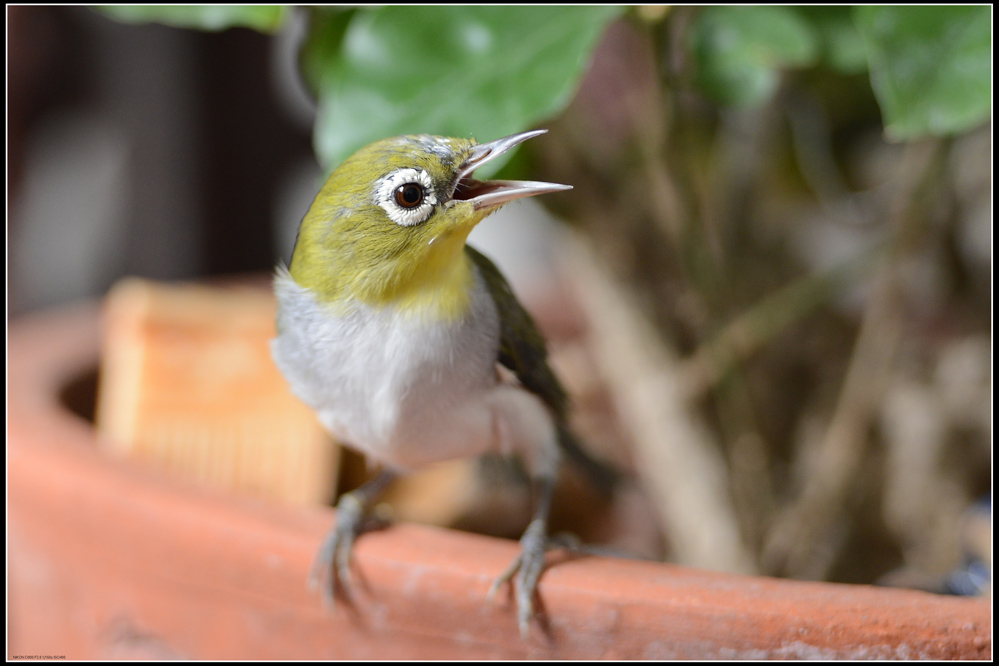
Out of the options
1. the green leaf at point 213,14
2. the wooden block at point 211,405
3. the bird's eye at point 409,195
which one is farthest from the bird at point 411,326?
the wooden block at point 211,405

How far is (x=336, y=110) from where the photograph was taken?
46 centimetres

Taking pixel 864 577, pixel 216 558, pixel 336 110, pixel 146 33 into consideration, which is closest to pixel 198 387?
pixel 216 558

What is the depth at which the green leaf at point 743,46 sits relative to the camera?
0.50 metres

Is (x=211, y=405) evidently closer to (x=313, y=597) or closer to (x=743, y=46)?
(x=313, y=597)

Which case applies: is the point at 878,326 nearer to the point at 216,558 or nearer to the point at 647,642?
the point at 647,642

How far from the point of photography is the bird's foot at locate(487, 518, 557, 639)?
0.46m

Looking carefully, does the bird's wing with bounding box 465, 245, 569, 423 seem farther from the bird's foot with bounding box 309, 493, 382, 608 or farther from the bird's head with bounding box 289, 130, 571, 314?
the bird's foot with bounding box 309, 493, 382, 608

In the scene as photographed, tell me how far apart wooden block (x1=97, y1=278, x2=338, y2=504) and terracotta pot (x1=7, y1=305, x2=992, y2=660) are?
0.26 feet

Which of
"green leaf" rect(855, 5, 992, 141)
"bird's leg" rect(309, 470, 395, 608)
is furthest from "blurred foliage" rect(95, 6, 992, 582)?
"bird's leg" rect(309, 470, 395, 608)

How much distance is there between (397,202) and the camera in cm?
38

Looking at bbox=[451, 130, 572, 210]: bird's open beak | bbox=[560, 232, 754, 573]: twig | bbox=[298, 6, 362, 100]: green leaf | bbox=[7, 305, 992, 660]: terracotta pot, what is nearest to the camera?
bbox=[451, 130, 572, 210]: bird's open beak

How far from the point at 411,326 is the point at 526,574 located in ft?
0.56

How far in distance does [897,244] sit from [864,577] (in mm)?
361

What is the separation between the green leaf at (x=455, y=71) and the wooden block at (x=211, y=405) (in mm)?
367
